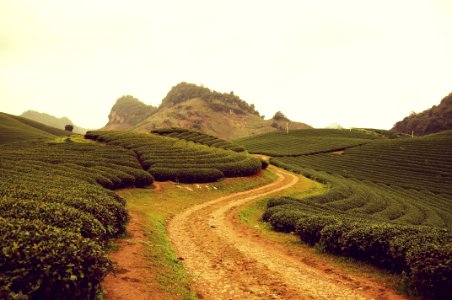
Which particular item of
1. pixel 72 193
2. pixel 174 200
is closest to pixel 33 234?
pixel 72 193

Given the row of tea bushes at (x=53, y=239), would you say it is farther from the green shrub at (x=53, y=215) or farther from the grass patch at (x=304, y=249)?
the grass patch at (x=304, y=249)

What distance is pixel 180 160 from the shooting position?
133ft

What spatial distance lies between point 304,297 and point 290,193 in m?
26.9

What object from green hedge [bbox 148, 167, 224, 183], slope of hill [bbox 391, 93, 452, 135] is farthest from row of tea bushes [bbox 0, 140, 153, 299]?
slope of hill [bbox 391, 93, 452, 135]

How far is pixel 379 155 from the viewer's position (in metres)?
66.8

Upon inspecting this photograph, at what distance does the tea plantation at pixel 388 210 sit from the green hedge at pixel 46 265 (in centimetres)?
977

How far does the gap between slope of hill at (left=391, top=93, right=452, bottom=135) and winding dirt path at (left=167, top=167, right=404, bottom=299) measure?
126 meters

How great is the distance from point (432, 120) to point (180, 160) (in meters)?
119

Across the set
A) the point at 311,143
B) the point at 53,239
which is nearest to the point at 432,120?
the point at 311,143

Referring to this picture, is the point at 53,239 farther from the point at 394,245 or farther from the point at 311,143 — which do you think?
the point at 311,143

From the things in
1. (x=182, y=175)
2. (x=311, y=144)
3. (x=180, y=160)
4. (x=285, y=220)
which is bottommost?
(x=285, y=220)

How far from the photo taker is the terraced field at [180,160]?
36.2 metres

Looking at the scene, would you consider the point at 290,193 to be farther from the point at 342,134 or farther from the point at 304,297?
the point at 342,134

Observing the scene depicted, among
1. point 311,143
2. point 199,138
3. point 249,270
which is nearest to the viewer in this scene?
point 249,270
